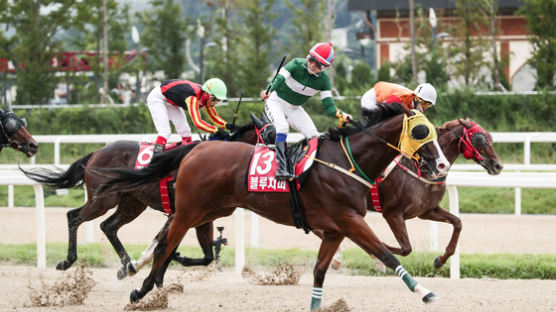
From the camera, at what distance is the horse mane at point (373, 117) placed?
216 inches

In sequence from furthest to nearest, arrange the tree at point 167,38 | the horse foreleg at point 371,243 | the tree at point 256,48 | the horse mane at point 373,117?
the tree at point 167,38 → the tree at point 256,48 → the horse mane at point 373,117 → the horse foreleg at point 371,243

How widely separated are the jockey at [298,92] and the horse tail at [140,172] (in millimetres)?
681

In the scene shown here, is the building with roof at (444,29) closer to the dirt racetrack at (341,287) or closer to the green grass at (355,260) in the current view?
the dirt racetrack at (341,287)

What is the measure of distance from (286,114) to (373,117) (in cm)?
119

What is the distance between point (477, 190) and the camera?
40.5 ft

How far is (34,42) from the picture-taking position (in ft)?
59.2

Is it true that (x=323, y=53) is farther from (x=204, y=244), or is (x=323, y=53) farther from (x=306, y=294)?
(x=204, y=244)

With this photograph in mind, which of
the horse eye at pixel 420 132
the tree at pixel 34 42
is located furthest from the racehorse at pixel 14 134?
the tree at pixel 34 42

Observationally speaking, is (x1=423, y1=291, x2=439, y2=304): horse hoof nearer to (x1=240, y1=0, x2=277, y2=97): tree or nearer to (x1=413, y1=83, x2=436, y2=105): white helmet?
(x1=413, y1=83, x2=436, y2=105): white helmet

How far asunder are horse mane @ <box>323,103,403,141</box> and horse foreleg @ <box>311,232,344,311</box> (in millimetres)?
652

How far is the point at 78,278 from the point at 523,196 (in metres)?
7.21

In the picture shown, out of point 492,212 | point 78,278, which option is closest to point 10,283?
point 78,278

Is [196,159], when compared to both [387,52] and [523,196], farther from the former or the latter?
[387,52]

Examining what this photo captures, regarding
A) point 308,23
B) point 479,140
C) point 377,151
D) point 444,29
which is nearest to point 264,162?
point 377,151
